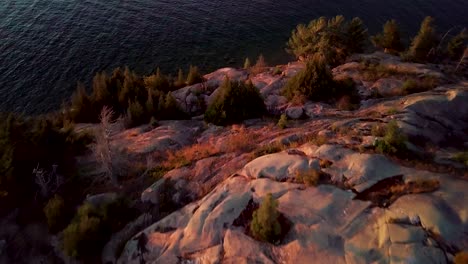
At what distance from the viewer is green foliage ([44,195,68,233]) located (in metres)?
17.4

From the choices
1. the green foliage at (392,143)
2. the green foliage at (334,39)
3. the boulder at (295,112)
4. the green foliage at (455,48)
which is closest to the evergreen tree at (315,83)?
the boulder at (295,112)

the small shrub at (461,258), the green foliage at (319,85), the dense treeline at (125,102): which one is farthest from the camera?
the dense treeline at (125,102)

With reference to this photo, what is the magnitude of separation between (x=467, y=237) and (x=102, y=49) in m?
41.4

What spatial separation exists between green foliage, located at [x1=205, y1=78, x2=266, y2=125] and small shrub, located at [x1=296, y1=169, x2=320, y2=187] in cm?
1118

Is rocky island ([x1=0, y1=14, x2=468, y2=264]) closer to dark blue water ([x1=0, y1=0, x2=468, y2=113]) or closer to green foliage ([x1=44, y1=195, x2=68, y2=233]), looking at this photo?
green foliage ([x1=44, y1=195, x2=68, y2=233])

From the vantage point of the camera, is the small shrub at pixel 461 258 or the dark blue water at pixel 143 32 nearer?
the small shrub at pixel 461 258

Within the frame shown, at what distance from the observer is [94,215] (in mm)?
17078

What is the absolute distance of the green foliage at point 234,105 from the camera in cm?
2597

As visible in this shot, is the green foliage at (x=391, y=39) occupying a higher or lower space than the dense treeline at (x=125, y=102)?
higher

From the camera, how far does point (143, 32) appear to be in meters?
47.4

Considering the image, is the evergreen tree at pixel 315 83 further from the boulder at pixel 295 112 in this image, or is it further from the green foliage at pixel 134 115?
the green foliage at pixel 134 115

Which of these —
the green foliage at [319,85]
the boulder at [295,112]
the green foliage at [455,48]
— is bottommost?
the boulder at [295,112]

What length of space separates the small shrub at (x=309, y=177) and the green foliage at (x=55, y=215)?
436 inches

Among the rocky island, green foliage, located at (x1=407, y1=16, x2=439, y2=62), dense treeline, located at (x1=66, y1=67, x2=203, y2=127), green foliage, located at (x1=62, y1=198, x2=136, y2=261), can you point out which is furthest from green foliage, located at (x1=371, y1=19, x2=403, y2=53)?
green foliage, located at (x1=62, y1=198, x2=136, y2=261)
